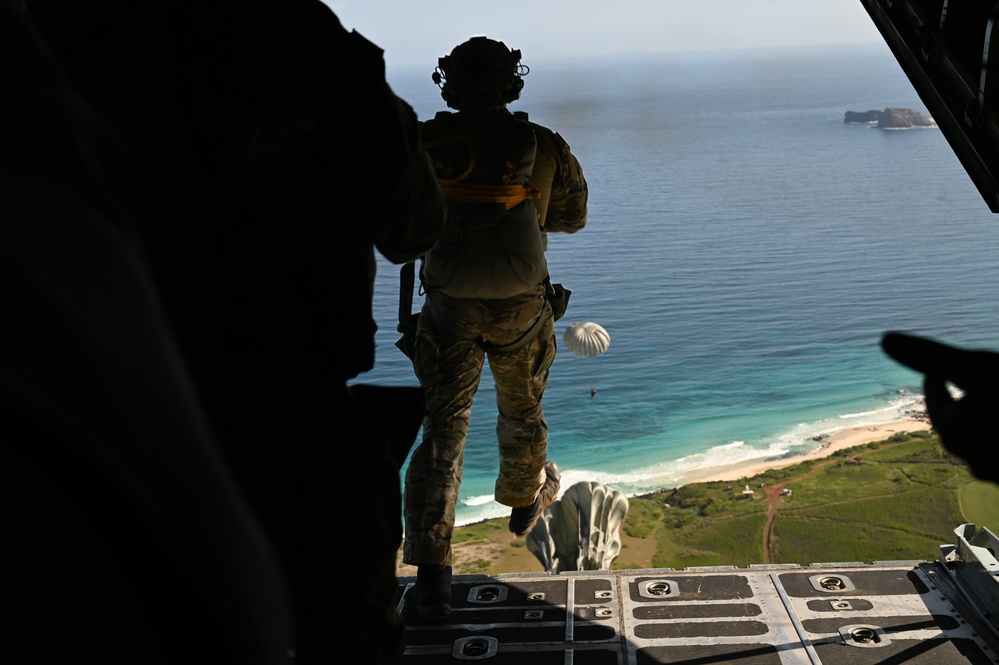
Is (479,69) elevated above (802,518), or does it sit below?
above

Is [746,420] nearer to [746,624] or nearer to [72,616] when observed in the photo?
[746,624]

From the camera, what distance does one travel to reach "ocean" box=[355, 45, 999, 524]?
3243 centimetres

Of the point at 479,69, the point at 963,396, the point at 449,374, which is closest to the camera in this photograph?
the point at 963,396

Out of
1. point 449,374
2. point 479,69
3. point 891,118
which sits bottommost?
point 891,118

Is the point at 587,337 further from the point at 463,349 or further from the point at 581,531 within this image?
the point at 463,349

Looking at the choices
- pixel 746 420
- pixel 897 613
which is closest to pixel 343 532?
pixel 897 613

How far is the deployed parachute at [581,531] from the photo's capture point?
7703 millimetres

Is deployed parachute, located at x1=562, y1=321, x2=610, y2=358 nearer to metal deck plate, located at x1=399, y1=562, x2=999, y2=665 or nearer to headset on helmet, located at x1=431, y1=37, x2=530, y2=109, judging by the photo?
metal deck plate, located at x1=399, y1=562, x2=999, y2=665

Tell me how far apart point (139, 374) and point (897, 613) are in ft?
14.8

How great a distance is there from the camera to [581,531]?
7.88 metres

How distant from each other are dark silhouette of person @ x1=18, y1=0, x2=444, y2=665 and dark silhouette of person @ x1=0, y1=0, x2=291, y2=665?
2.34 feet

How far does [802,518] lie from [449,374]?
71.5ft

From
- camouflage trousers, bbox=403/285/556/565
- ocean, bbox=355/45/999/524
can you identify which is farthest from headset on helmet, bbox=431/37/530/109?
ocean, bbox=355/45/999/524

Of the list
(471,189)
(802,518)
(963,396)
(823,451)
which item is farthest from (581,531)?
(823,451)
